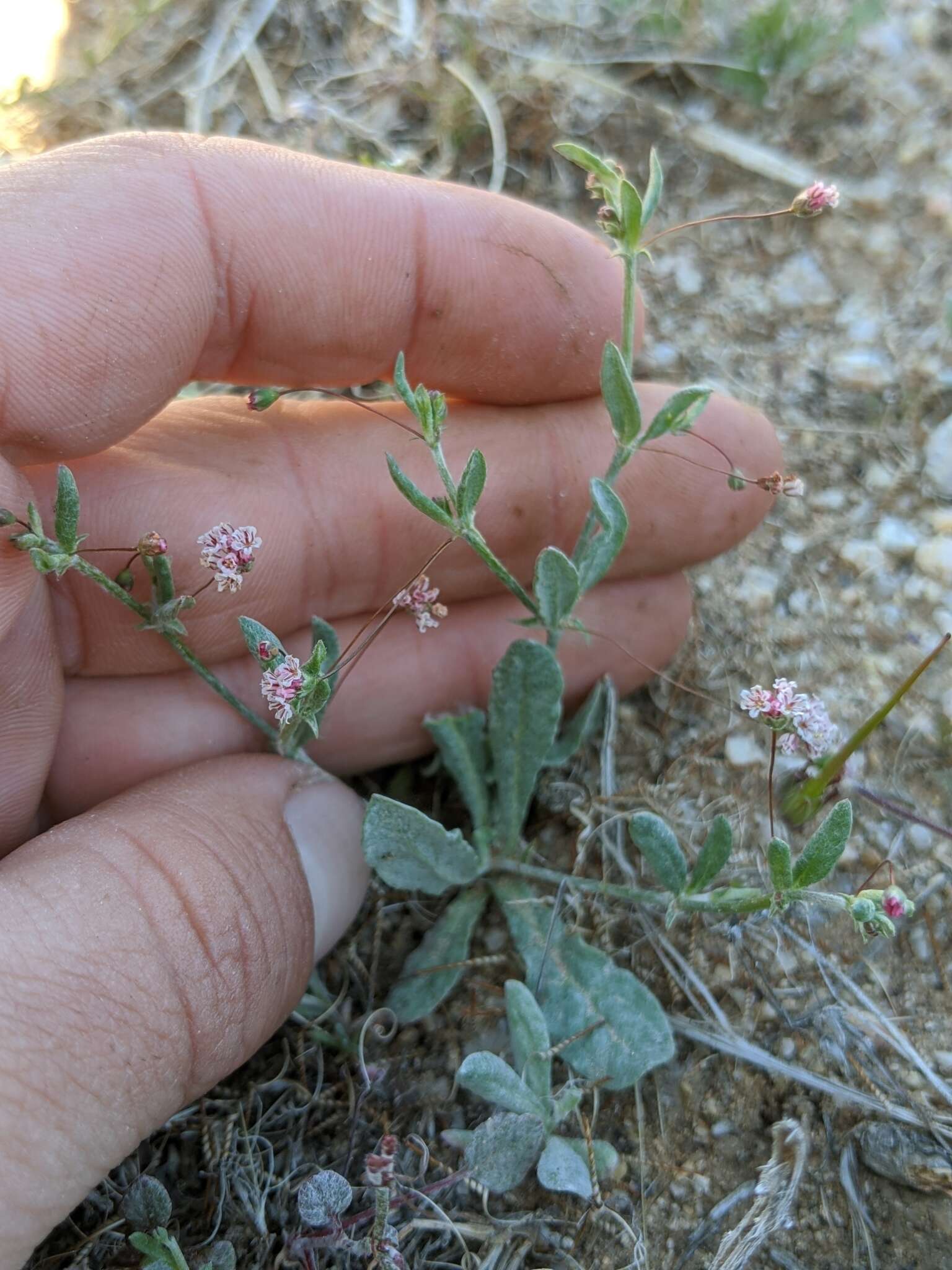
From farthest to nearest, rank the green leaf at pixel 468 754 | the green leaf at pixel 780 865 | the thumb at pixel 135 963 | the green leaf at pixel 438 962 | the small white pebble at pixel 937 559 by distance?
the small white pebble at pixel 937 559
the green leaf at pixel 468 754
the green leaf at pixel 438 962
the green leaf at pixel 780 865
the thumb at pixel 135 963

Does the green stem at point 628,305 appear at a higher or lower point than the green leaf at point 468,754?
higher

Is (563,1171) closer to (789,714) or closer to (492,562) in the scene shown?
(789,714)

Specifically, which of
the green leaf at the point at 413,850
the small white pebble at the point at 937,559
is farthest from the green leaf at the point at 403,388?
the small white pebble at the point at 937,559

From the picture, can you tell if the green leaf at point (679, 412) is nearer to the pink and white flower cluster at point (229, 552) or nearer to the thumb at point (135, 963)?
the pink and white flower cluster at point (229, 552)

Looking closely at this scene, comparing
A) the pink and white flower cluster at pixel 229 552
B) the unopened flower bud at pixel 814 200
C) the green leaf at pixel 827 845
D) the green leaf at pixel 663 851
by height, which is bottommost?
the green leaf at pixel 663 851

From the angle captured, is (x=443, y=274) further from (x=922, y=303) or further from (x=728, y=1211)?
(x=728, y=1211)
